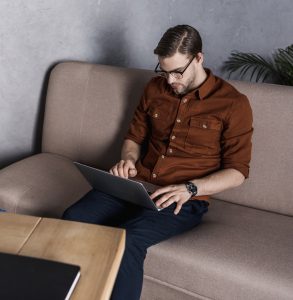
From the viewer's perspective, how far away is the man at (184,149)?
137 cm

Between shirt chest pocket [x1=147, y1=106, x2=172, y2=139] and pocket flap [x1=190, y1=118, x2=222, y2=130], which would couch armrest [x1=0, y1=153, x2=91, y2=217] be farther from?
pocket flap [x1=190, y1=118, x2=222, y2=130]

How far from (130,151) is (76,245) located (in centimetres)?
79

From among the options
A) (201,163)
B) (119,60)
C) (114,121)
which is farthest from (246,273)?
(119,60)

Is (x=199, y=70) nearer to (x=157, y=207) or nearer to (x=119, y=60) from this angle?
(x=157, y=207)

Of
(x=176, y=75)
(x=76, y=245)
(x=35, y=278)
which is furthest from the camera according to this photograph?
(x=176, y=75)

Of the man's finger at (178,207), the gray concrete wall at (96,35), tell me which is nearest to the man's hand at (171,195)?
the man's finger at (178,207)

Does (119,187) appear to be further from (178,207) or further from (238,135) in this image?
(238,135)

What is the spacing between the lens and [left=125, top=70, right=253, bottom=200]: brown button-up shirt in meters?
1.43

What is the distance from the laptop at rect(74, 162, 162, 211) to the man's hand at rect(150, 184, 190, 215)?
24 millimetres

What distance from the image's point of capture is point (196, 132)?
4.83ft

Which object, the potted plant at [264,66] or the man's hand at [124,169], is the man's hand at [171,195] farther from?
the potted plant at [264,66]

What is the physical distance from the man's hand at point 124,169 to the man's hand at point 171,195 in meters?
0.20

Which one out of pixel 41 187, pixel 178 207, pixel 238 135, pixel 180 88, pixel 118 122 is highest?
pixel 180 88

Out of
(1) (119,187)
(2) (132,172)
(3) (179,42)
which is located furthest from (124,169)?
(3) (179,42)
